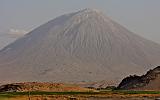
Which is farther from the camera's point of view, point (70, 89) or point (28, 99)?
point (70, 89)

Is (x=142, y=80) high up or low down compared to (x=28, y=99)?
up

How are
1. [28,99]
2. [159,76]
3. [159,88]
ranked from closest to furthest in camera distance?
[28,99], [159,88], [159,76]

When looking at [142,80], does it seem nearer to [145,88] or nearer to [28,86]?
[145,88]

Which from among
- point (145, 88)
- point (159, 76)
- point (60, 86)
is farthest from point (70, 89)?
point (159, 76)

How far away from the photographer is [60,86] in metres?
112

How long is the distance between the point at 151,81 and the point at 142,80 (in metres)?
7.32

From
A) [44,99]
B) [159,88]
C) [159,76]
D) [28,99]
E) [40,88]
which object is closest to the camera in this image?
[28,99]

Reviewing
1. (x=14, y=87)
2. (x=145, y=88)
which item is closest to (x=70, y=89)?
(x=14, y=87)

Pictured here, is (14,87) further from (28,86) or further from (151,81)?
(151,81)

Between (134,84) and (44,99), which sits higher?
(134,84)

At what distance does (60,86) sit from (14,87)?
11.4m

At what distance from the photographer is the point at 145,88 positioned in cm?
13025

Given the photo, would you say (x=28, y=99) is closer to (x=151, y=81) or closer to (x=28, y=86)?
(x=28, y=86)

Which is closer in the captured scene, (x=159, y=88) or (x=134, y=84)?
(x=159, y=88)
